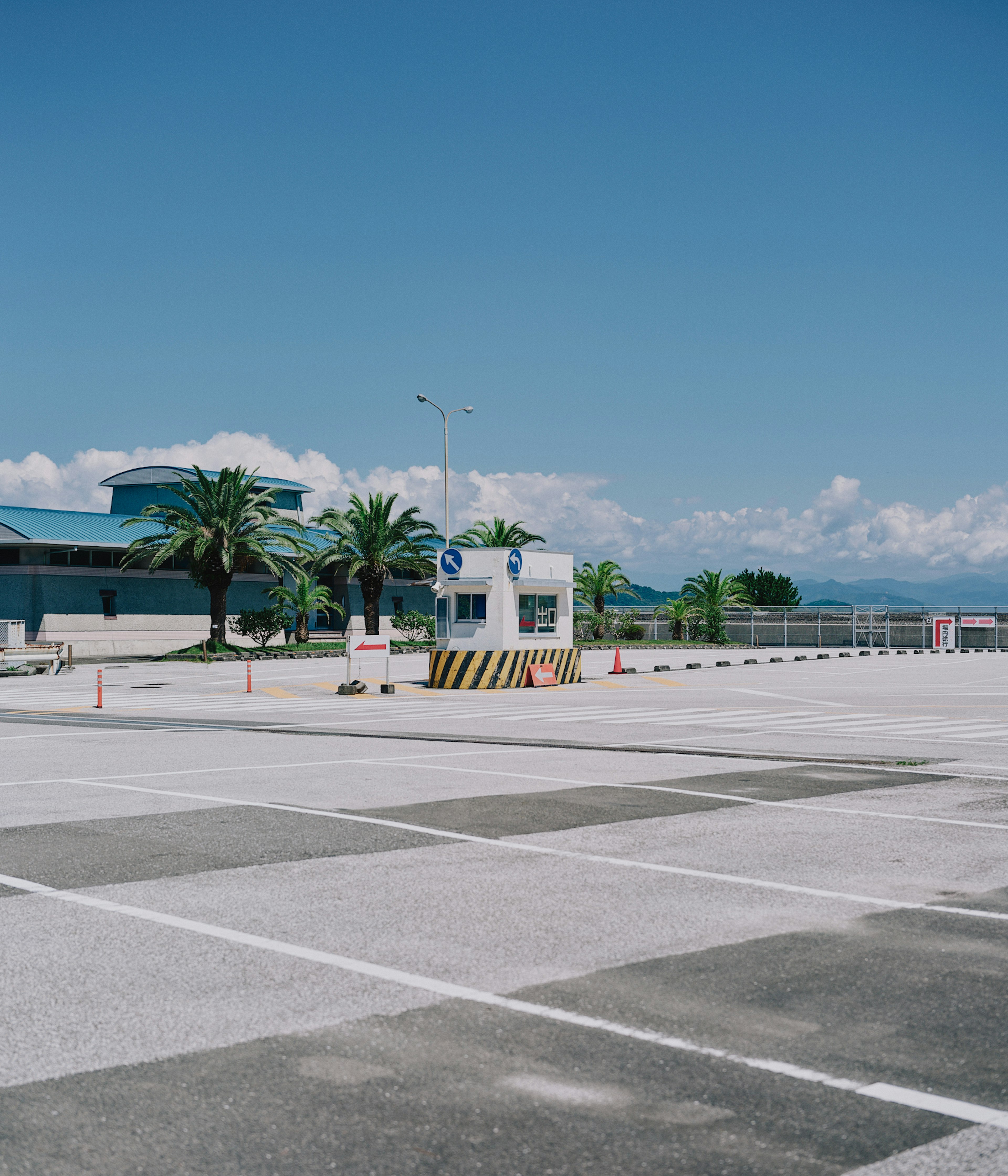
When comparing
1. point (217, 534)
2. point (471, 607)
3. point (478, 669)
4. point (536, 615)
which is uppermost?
point (217, 534)

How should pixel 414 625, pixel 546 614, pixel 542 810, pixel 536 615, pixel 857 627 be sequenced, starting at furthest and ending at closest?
pixel 857 627, pixel 414 625, pixel 546 614, pixel 536 615, pixel 542 810

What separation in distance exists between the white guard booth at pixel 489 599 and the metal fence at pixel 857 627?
34.5 meters

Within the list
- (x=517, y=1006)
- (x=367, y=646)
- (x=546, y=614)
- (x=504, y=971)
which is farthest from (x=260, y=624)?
(x=517, y=1006)

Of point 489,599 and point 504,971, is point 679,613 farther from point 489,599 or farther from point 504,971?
point 504,971

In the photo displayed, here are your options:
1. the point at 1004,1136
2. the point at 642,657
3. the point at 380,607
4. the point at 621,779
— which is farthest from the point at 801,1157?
the point at 380,607

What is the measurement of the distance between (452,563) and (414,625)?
31.2m

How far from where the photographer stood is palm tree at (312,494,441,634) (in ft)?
185

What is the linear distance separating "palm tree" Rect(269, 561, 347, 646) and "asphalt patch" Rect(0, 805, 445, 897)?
46176 millimetres

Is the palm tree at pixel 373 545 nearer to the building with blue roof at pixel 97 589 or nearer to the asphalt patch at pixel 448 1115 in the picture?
the building with blue roof at pixel 97 589

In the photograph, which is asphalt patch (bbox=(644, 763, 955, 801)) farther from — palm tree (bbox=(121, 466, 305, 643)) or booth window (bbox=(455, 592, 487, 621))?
palm tree (bbox=(121, 466, 305, 643))

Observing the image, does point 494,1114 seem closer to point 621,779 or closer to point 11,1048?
point 11,1048

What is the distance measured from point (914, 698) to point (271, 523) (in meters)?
35.7

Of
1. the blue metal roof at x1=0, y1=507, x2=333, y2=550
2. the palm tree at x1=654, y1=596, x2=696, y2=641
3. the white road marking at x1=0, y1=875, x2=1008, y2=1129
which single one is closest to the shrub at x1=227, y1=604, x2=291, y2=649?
the blue metal roof at x1=0, y1=507, x2=333, y2=550

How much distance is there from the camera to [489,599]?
108 feet
